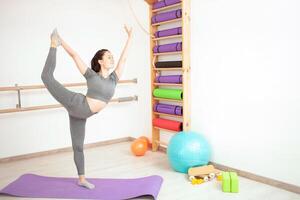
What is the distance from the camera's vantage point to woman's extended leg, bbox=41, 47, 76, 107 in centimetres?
294

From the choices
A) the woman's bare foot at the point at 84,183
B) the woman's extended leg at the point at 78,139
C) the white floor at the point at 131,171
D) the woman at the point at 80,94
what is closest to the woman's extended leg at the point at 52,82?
the woman at the point at 80,94

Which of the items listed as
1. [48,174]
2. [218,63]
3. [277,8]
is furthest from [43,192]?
[277,8]

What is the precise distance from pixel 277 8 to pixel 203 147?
1.72 meters

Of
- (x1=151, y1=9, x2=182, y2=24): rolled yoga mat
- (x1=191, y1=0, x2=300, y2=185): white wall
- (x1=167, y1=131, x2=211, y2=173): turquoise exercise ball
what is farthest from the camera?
(x1=151, y1=9, x2=182, y2=24): rolled yoga mat

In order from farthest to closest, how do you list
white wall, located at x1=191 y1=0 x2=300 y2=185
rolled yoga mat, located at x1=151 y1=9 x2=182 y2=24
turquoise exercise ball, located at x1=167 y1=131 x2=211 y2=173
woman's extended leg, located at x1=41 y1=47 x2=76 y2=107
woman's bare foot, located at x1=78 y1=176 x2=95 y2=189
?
rolled yoga mat, located at x1=151 y1=9 x2=182 y2=24
turquoise exercise ball, located at x1=167 y1=131 x2=211 y2=173
woman's bare foot, located at x1=78 y1=176 x2=95 y2=189
white wall, located at x1=191 y1=0 x2=300 y2=185
woman's extended leg, located at x1=41 y1=47 x2=76 y2=107

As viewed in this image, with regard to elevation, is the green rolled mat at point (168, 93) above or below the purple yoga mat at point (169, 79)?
below

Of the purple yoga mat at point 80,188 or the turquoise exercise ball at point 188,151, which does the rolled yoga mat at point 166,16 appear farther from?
the purple yoga mat at point 80,188

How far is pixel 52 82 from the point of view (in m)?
2.99

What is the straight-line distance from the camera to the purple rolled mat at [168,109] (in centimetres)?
430

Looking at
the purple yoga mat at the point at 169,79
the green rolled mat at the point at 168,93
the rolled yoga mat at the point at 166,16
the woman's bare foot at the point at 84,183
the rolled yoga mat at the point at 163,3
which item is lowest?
the woman's bare foot at the point at 84,183

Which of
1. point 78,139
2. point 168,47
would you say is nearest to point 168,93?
point 168,47

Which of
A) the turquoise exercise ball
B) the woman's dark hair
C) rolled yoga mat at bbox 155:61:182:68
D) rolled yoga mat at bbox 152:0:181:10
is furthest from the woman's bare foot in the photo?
rolled yoga mat at bbox 152:0:181:10

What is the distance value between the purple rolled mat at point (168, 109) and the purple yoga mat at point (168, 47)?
79 cm

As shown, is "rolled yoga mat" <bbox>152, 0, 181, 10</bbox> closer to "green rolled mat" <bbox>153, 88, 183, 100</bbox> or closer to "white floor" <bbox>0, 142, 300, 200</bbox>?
"green rolled mat" <bbox>153, 88, 183, 100</bbox>
